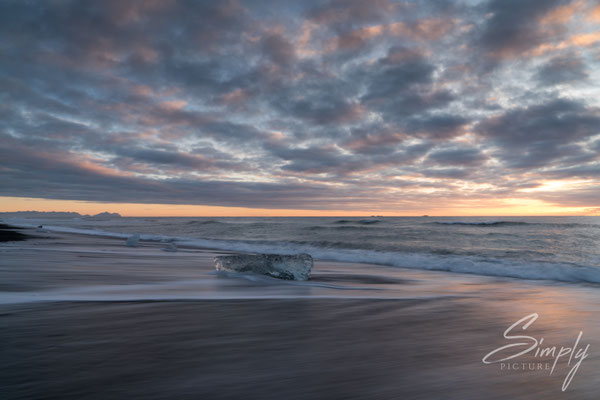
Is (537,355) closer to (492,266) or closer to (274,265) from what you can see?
(274,265)

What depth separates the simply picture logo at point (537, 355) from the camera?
195 cm

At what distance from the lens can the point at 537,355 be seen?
2166 millimetres

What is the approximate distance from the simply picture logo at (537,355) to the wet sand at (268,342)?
0.04 meters

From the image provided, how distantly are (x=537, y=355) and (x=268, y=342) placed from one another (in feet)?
5.91

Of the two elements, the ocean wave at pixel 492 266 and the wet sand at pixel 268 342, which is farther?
the ocean wave at pixel 492 266

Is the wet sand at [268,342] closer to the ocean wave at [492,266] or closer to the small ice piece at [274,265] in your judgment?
the small ice piece at [274,265]

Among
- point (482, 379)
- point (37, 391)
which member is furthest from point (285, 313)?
point (37, 391)

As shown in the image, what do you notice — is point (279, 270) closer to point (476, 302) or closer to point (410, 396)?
point (476, 302)

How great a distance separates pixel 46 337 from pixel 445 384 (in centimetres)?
250

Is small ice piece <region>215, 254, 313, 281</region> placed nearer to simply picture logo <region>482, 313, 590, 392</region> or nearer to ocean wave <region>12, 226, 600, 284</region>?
simply picture logo <region>482, 313, 590, 392</region>

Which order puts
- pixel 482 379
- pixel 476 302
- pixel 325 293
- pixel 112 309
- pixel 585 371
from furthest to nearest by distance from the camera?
pixel 325 293 < pixel 476 302 < pixel 112 309 < pixel 585 371 < pixel 482 379

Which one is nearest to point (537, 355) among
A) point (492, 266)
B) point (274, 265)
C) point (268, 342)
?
point (268, 342)

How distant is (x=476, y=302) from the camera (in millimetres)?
3920

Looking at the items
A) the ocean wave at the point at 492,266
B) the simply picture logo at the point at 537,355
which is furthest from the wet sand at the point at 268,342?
the ocean wave at the point at 492,266
